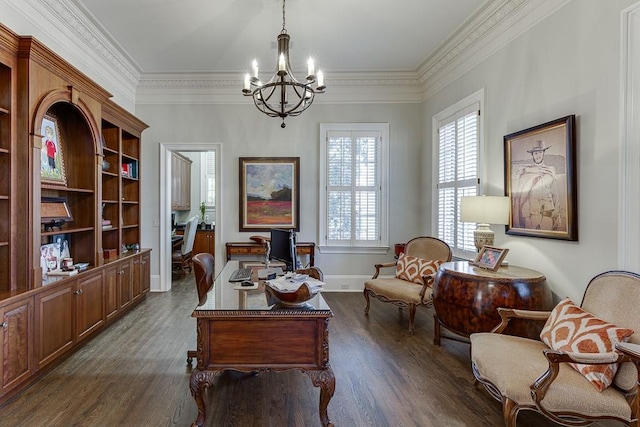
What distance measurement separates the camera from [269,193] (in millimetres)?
5113

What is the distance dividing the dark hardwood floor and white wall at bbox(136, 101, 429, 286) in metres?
1.90

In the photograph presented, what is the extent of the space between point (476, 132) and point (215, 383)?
11.7ft

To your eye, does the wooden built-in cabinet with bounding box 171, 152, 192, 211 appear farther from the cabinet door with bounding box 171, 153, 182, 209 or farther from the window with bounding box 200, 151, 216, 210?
the window with bounding box 200, 151, 216, 210

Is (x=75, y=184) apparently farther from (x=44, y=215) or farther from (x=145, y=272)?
(x=145, y=272)

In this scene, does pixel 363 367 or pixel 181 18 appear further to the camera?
pixel 181 18

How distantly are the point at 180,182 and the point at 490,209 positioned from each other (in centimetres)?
598

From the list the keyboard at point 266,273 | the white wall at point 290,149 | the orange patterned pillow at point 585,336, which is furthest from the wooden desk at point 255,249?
the orange patterned pillow at point 585,336

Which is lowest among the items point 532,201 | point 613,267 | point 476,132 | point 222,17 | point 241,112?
point 613,267

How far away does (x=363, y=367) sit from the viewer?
278 centimetres

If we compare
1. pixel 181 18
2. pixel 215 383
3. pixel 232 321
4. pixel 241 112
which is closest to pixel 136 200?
pixel 241 112

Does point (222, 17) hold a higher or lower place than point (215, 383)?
higher

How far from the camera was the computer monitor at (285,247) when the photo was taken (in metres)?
2.97

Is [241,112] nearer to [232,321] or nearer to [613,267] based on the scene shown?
[232,321]

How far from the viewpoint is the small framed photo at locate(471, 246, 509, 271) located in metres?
2.79
